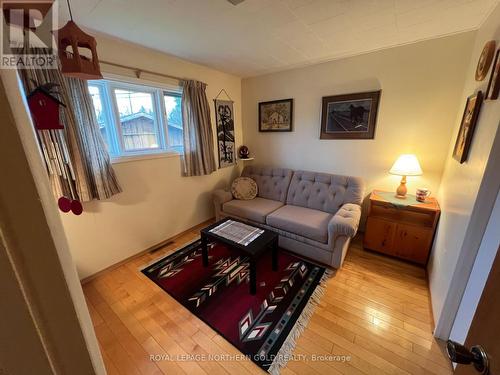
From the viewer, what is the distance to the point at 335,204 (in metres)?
2.58

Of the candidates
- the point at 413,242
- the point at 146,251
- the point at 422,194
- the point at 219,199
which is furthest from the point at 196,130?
the point at 413,242

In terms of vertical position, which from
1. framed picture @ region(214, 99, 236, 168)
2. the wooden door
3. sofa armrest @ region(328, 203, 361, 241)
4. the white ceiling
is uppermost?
the white ceiling

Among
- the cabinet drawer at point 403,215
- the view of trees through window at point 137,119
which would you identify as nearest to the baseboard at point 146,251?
the view of trees through window at point 137,119

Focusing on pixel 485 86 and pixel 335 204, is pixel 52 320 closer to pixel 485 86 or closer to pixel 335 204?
pixel 485 86

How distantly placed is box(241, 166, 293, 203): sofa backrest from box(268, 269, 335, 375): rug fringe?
1.31m

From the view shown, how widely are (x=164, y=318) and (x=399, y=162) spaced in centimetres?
270

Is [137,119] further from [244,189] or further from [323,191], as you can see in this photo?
[323,191]

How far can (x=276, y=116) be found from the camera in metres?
3.18

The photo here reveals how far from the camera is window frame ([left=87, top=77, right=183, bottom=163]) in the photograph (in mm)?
2045

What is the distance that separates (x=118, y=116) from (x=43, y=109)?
114cm

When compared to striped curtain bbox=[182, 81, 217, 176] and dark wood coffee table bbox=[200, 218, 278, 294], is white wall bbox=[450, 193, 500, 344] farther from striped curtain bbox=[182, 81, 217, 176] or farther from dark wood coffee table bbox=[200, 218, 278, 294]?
striped curtain bbox=[182, 81, 217, 176]

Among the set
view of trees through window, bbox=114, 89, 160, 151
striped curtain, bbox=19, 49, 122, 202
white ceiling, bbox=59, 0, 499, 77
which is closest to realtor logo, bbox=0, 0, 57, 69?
striped curtain, bbox=19, 49, 122, 202

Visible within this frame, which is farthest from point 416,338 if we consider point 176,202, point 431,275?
point 176,202

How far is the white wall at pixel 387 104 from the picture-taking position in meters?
2.07
